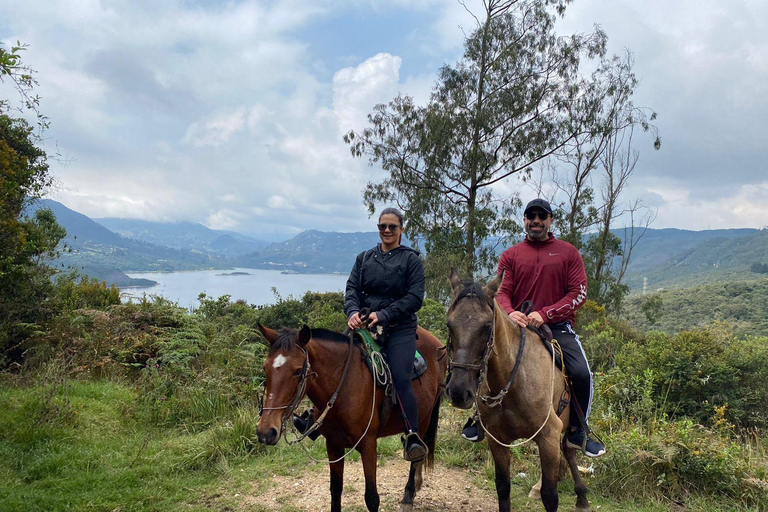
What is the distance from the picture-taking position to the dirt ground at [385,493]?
14.7 ft

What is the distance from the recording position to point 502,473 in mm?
3463

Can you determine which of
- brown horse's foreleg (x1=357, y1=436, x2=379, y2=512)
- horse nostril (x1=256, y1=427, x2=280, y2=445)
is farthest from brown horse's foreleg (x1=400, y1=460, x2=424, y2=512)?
horse nostril (x1=256, y1=427, x2=280, y2=445)

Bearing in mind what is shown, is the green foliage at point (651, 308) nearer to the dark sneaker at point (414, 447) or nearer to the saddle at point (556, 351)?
the saddle at point (556, 351)

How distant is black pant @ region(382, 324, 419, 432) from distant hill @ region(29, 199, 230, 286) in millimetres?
40153

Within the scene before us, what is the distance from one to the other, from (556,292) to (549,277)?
158 millimetres

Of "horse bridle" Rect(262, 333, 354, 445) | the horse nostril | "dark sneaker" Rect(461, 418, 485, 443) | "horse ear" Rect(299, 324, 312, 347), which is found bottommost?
"dark sneaker" Rect(461, 418, 485, 443)

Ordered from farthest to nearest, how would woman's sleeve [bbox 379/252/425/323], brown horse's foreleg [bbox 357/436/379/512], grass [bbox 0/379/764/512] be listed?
grass [bbox 0/379/764/512], woman's sleeve [bbox 379/252/425/323], brown horse's foreleg [bbox 357/436/379/512]

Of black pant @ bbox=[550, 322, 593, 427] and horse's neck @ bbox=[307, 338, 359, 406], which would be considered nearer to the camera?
horse's neck @ bbox=[307, 338, 359, 406]

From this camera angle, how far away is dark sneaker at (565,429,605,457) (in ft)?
12.5

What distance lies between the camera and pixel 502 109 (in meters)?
22.8

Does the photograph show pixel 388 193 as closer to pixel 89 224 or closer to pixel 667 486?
pixel 667 486

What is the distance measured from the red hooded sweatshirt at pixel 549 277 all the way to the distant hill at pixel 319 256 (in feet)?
254

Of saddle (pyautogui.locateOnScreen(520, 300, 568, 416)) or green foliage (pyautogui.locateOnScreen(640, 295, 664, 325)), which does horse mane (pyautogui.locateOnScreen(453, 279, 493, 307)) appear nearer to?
saddle (pyautogui.locateOnScreen(520, 300, 568, 416))

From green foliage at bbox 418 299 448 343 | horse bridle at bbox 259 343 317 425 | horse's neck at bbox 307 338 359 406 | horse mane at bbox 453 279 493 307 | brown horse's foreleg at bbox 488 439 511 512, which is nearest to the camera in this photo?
horse bridle at bbox 259 343 317 425
